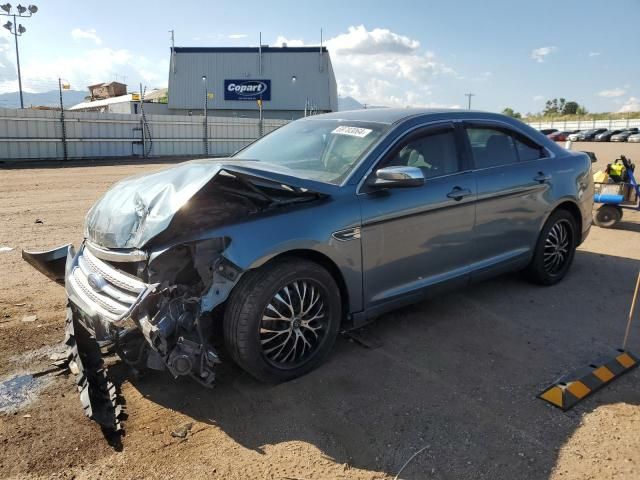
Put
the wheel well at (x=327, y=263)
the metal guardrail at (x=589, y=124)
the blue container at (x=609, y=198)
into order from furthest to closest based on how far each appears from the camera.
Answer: the metal guardrail at (x=589, y=124) < the blue container at (x=609, y=198) < the wheel well at (x=327, y=263)

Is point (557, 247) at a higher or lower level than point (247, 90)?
lower

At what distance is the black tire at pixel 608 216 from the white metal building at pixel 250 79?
1330 inches

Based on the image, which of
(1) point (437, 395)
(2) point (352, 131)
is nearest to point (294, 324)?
(1) point (437, 395)

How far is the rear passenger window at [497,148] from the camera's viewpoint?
456 cm

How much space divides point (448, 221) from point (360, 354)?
4.16ft

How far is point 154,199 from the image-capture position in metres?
3.21

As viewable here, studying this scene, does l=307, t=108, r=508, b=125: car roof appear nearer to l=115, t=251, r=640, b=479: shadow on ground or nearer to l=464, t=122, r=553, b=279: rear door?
l=464, t=122, r=553, b=279: rear door

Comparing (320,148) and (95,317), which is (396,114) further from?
(95,317)

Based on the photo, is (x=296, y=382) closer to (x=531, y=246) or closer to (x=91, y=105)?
(x=531, y=246)

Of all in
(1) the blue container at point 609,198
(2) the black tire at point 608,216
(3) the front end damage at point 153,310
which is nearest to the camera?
(3) the front end damage at point 153,310

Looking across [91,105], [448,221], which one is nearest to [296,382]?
[448,221]

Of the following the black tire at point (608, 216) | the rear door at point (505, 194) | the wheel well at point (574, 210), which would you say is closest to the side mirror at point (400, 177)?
the rear door at point (505, 194)

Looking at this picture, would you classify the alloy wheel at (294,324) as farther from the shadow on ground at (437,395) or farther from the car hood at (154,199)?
the car hood at (154,199)

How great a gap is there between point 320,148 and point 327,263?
112cm
